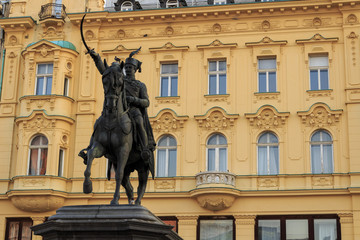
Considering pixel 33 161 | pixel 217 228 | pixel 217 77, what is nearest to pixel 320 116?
pixel 217 77

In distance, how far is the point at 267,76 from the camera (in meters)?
32.3

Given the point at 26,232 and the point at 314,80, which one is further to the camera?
the point at 314,80

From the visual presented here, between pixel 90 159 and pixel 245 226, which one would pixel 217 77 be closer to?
pixel 245 226

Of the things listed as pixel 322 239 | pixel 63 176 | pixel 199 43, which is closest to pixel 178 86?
pixel 199 43

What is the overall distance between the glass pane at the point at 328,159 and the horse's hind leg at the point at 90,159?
2030 centimetres

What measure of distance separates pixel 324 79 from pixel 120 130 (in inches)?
848

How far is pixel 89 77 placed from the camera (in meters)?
33.9

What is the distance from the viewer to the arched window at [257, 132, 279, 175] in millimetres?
30906

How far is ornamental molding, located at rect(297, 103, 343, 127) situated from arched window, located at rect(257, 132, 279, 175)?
68.5 inches

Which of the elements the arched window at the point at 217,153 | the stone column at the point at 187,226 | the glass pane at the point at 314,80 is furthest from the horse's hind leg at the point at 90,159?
the glass pane at the point at 314,80

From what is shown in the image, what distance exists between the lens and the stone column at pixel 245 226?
29812 mm

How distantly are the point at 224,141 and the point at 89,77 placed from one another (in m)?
8.01

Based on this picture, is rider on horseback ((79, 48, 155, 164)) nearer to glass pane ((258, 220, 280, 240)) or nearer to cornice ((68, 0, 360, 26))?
glass pane ((258, 220, 280, 240))

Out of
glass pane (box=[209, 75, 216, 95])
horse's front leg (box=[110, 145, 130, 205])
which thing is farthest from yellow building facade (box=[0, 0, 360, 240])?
horse's front leg (box=[110, 145, 130, 205])
